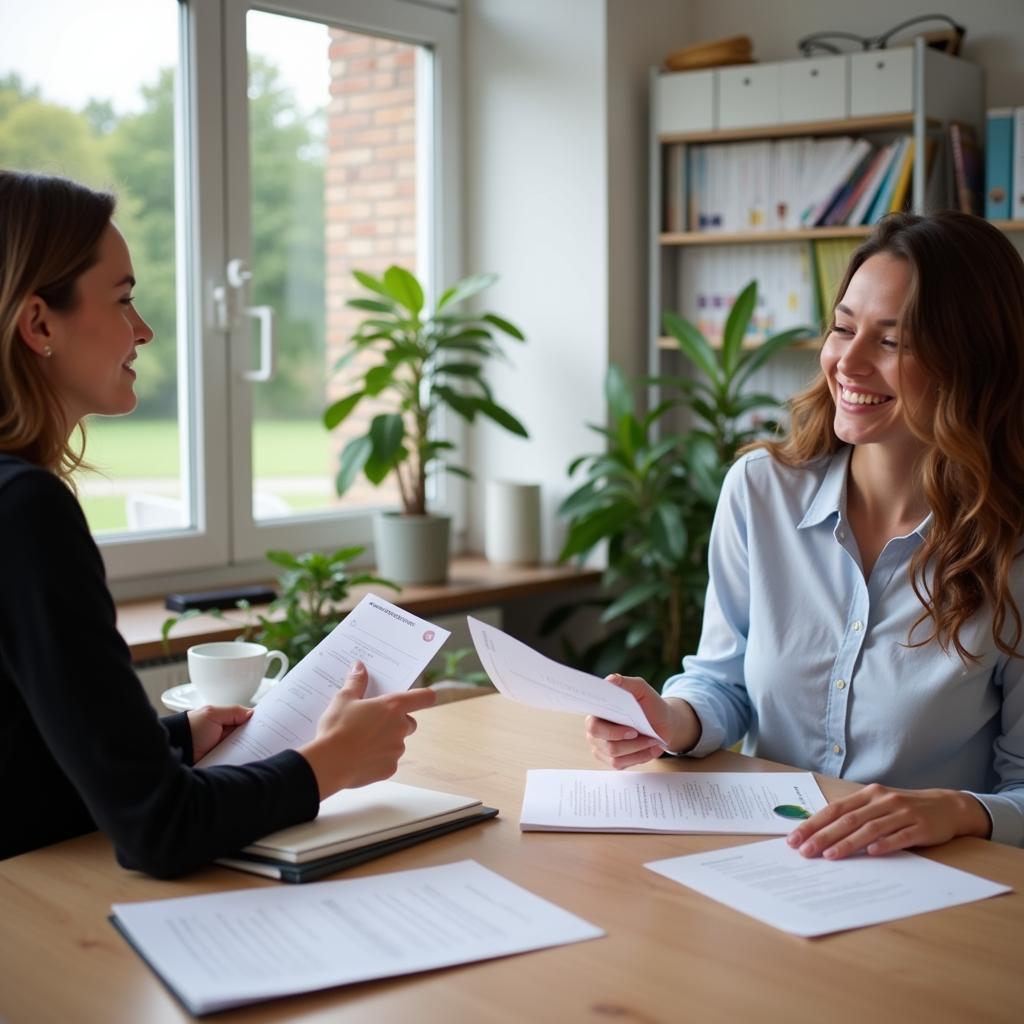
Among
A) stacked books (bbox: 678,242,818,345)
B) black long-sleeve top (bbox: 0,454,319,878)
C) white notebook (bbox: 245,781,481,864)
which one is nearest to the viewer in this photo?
black long-sleeve top (bbox: 0,454,319,878)

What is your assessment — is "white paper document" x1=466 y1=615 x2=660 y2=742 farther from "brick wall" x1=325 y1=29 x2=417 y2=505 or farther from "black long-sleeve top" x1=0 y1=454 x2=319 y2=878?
"brick wall" x1=325 y1=29 x2=417 y2=505

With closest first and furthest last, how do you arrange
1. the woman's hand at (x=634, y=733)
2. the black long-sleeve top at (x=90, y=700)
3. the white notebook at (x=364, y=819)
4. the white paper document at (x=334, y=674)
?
the black long-sleeve top at (x=90, y=700) → the white notebook at (x=364, y=819) → the white paper document at (x=334, y=674) → the woman's hand at (x=634, y=733)

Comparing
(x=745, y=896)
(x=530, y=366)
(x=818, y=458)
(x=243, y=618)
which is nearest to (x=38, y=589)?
(x=745, y=896)

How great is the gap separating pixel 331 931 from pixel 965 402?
1093 mm

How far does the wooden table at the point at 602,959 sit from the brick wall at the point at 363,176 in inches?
94.3

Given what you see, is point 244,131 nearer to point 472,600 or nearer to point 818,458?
point 472,600

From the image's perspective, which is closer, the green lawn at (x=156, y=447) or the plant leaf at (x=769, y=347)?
the green lawn at (x=156, y=447)

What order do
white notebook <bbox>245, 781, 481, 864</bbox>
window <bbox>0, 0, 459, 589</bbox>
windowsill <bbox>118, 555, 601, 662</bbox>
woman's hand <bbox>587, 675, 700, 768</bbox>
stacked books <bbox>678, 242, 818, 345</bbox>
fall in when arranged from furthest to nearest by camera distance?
stacked books <bbox>678, 242, 818, 345</bbox> → window <bbox>0, 0, 459, 589</bbox> → windowsill <bbox>118, 555, 601, 662</bbox> → woman's hand <bbox>587, 675, 700, 768</bbox> → white notebook <bbox>245, 781, 481, 864</bbox>

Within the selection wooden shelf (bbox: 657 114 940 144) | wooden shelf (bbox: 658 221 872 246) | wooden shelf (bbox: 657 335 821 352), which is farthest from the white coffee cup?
wooden shelf (bbox: 657 114 940 144)

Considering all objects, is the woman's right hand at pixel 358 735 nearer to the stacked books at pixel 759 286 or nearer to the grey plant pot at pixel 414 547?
the grey plant pot at pixel 414 547

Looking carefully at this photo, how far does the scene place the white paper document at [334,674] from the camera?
142cm

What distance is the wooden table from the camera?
3.41ft

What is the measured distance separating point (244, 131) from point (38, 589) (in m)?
A: 2.30

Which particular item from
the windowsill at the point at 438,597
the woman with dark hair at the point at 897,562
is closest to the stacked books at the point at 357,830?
the woman with dark hair at the point at 897,562
